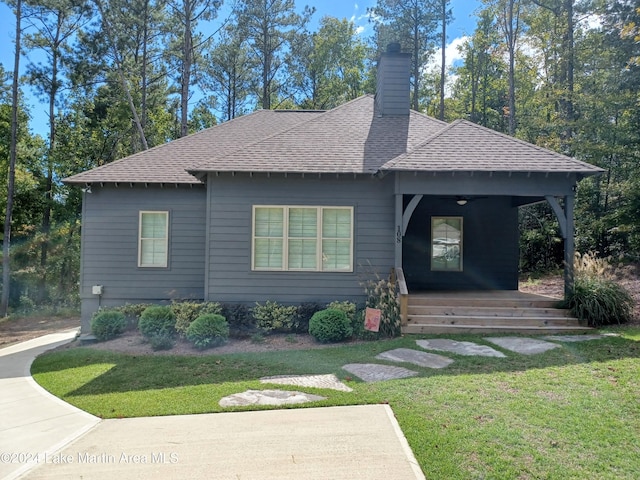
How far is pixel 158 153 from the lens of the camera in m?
10.5

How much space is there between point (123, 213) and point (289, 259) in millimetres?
4171

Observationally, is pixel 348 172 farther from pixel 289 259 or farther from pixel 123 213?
pixel 123 213

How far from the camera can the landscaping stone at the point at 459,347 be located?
5867mm

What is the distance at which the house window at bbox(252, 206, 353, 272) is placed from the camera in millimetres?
8484

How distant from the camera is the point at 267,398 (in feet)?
15.0

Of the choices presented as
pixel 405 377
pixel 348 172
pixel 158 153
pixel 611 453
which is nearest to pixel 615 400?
pixel 611 453

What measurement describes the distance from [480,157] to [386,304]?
334 cm

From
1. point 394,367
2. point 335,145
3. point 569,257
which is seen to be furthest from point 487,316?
point 335,145

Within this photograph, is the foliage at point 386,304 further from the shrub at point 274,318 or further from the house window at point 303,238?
the shrub at point 274,318

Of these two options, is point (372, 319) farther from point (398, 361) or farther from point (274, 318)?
point (274, 318)

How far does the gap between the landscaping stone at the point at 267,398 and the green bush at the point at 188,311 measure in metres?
3.40

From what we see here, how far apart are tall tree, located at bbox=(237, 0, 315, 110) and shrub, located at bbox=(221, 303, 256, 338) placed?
17575 millimetres

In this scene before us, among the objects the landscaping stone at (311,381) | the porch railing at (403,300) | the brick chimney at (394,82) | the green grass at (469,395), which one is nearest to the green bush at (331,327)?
the green grass at (469,395)

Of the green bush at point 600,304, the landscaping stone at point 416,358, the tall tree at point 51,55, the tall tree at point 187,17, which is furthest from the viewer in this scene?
the tall tree at point 51,55
